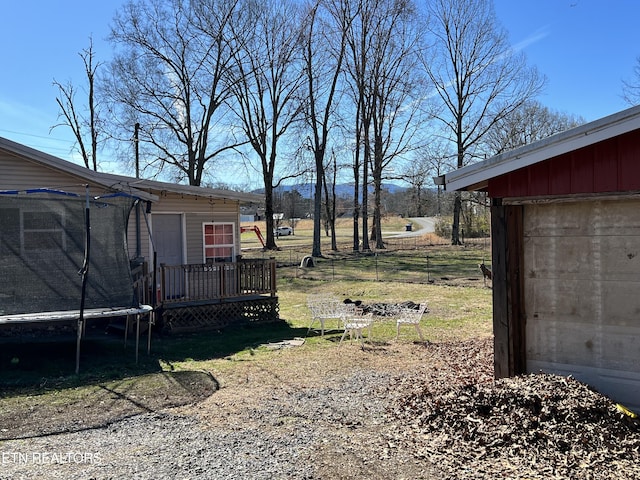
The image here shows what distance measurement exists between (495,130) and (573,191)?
1463 inches

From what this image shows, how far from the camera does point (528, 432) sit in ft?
14.3

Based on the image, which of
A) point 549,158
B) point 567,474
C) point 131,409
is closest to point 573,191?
point 549,158

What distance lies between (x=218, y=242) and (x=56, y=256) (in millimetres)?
5189

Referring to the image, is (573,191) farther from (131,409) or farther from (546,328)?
(131,409)

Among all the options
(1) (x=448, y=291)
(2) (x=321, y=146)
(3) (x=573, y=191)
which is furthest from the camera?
(2) (x=321, y=146)

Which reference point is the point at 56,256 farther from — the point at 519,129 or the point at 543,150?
the point at 519,129

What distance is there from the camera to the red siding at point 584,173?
5.09 m

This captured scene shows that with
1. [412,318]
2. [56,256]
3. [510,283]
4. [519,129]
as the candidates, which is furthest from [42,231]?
[519,129]

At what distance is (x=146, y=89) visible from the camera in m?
30.0

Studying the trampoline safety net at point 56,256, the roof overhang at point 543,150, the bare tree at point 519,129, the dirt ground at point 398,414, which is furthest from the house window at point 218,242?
the bare tree at point 519,129

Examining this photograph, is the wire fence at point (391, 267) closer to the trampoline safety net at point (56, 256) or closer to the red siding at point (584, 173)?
the trampoline safety net at point (56, 256)

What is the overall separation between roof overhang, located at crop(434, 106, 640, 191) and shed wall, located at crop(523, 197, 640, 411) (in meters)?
0.59

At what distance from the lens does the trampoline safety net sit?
780cm

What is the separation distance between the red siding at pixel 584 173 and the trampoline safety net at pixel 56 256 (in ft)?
19.6
